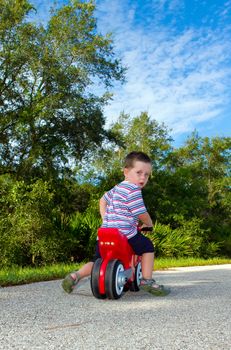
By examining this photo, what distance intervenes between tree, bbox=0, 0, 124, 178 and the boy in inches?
485

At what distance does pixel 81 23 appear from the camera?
712 inches

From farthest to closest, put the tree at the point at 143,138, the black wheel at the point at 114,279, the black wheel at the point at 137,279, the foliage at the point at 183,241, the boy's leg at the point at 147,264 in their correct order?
the tree at the point at 143,138
the foliage at the point at 183,241
the black wheel at the point at 137,279
the boy's leg at the point at 147,264
the black wheel at the point at 114,279

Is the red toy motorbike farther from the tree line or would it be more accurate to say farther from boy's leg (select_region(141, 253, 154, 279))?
the tree line

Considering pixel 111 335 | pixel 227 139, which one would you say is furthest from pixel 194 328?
pixel 227 139

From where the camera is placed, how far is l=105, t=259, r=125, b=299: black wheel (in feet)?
13.2

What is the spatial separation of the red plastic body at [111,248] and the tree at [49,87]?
41.4 ft

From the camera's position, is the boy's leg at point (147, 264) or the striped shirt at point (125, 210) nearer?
the striped shirt at point (125, 210)

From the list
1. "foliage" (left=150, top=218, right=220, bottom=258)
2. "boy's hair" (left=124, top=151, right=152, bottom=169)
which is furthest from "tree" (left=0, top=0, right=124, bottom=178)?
"boy's hair" (left=124, top=151, right=152, bottom=169)

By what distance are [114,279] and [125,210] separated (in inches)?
25.4

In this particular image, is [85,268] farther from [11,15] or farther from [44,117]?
[11,15]

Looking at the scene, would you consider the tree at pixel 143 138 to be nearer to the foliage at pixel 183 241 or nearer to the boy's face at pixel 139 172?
the foliage at pixel 183 241

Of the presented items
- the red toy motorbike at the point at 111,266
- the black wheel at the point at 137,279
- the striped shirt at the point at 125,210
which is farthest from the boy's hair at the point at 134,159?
the black wheel at the point at 137,279

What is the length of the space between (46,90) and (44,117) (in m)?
1.40

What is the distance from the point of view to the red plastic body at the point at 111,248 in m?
4.07
